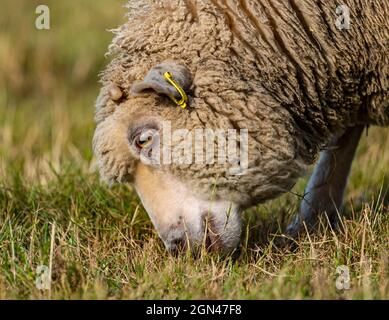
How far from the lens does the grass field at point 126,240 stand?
3.76 m

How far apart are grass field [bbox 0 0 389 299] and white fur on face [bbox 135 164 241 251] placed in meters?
0.12

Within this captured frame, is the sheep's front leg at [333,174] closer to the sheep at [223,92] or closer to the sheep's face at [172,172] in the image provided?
the sheep at [223,92]

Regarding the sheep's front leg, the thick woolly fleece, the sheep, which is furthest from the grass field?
the thick woolly fleece

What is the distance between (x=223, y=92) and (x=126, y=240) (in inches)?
40.2

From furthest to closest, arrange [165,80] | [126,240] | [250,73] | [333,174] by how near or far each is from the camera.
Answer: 1. [333,174]
2. [126,240]
3. [250,73]
4. [165,80]


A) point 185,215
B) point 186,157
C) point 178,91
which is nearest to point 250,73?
point 178,91

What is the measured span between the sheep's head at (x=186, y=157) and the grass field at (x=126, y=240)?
190 mm

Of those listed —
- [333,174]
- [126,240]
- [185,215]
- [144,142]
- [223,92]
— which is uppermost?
[223,92]

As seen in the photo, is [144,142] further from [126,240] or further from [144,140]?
[126,240]

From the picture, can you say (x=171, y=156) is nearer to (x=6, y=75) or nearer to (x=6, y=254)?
(x=6, y=254)

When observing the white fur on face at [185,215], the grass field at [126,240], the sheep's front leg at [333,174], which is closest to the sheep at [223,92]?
the white fur on face at [185,215]

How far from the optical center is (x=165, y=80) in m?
4.10
